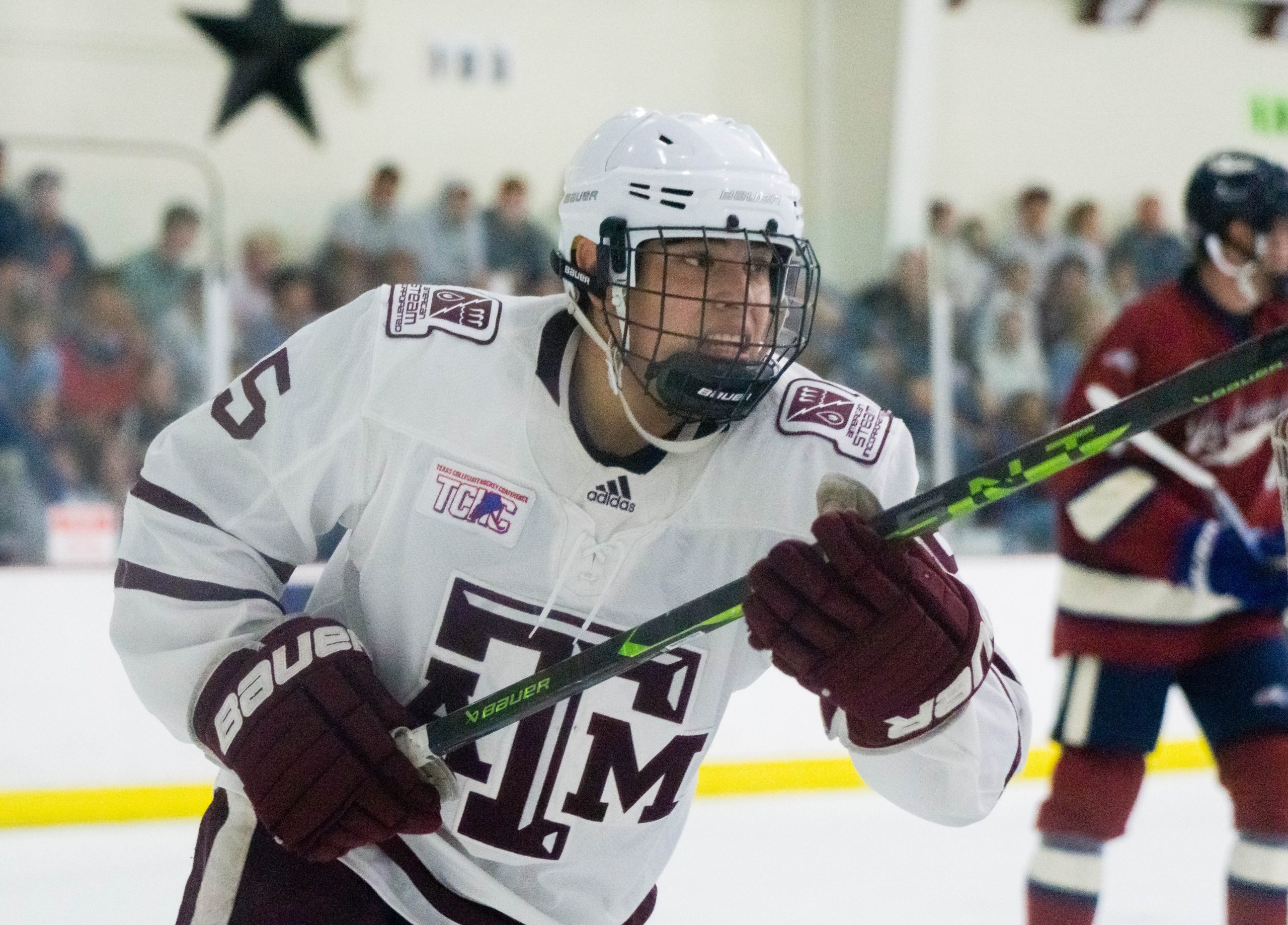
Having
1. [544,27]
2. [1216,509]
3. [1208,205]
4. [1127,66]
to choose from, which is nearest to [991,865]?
[1216,509]

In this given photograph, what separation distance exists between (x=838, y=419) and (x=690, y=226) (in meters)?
0.24

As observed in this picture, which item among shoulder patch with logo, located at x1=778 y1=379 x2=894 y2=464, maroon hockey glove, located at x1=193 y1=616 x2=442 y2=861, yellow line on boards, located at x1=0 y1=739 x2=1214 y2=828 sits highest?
shoulder patch with logo, located at x1=778 y1=379 x2=894 y2=464

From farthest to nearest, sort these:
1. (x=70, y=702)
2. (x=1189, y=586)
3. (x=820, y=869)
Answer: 1. (x=70, y=702)
2. (x=820, y=869)
3. (x=1189, y=586)

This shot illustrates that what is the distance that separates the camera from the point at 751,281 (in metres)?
1.43

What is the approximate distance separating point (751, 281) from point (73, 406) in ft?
11.6

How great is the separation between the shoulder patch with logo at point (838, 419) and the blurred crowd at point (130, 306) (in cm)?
280

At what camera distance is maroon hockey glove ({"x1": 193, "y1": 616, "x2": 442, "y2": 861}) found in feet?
4.43

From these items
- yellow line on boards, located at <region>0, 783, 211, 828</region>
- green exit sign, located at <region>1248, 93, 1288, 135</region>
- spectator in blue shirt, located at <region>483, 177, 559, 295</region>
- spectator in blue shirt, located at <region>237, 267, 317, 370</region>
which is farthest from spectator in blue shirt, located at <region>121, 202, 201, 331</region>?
green exit sign, located at <region>1248, 93, 1288, 135</region>

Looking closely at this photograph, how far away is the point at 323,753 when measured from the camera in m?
1.35

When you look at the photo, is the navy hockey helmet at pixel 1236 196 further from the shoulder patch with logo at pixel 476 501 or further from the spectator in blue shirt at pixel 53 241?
the spectator in blue shirt at pixel 53 241

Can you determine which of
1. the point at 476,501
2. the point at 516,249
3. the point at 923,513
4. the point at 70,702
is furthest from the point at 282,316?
the point at 923,513

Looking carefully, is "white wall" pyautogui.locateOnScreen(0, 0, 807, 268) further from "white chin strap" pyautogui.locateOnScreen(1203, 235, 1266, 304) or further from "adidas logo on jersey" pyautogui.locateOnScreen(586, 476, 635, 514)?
"adidas logo on jersey" pyautogui.locateOnScreen(586, 476, 635, 514)

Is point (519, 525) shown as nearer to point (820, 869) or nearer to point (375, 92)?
point (820, 869)

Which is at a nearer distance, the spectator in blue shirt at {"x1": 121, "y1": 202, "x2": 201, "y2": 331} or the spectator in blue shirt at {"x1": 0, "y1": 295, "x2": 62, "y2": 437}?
the spectator in blue shirt at {"x1": 0, "y1": 295, "x2": 62, "y2": 437}
